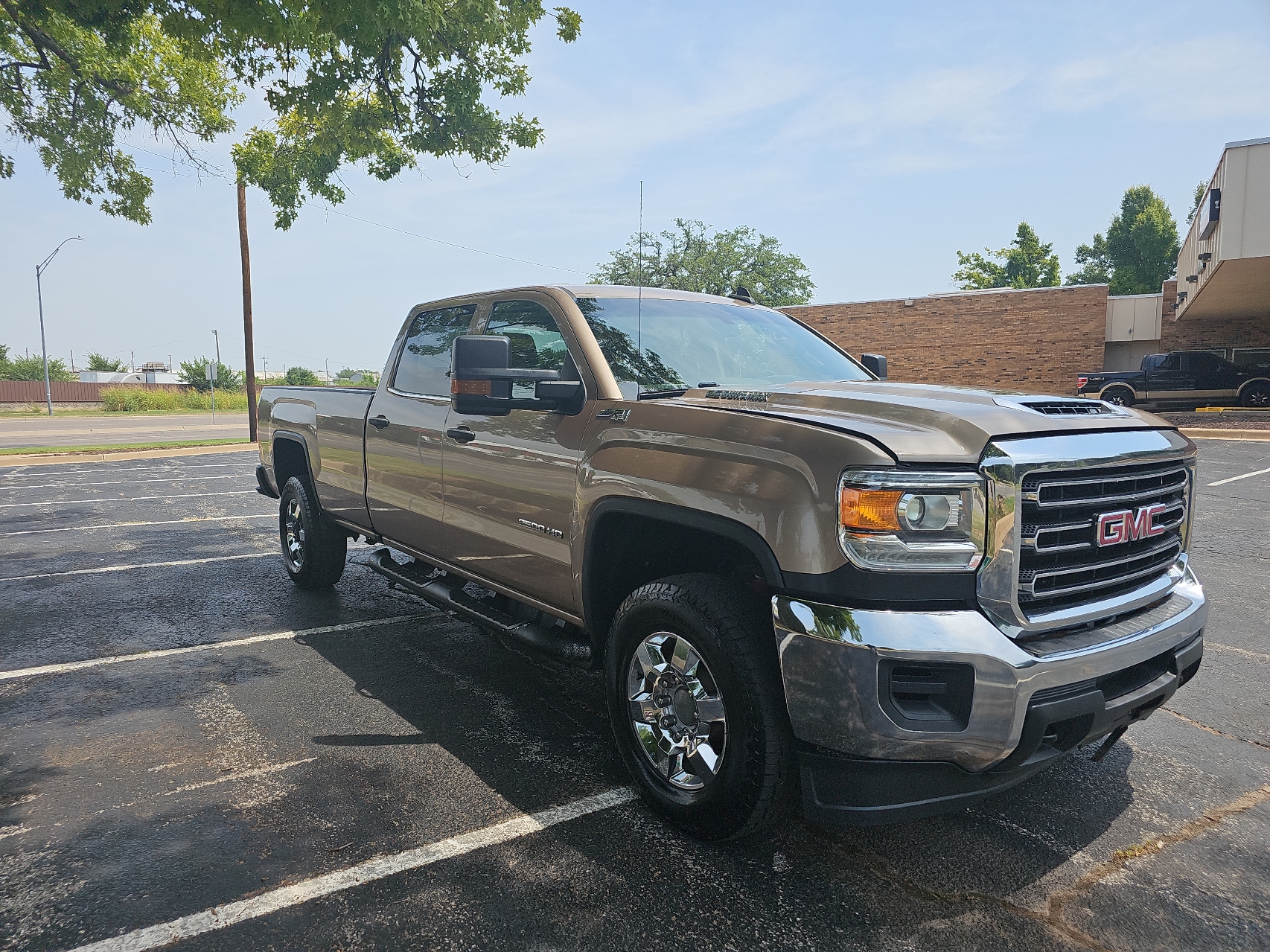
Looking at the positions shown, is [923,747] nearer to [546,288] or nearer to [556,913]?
[556,913]

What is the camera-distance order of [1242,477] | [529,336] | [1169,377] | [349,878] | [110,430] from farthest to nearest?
1. [110,430]
2. [1169,377]
3. [1242,477]
4. [529,336]
5. [349,878]

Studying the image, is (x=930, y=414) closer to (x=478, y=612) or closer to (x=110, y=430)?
(x=478, y=612)

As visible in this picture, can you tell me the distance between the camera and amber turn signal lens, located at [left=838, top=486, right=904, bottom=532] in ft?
8.00

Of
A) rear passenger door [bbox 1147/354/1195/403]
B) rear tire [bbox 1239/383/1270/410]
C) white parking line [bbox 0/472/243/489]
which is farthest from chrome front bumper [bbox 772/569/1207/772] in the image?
rear tire [bbox 1239/383/1270/410]

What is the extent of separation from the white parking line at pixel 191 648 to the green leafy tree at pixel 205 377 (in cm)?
6380

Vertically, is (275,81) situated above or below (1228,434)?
above

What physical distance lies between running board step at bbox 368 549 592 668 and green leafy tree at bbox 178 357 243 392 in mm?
64511

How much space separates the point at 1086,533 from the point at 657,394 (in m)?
1.69

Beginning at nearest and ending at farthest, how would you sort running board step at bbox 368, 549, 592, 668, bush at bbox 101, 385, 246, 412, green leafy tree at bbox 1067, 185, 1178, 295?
running board step at bbox 368, 549, 592, 668 → bush at bbox 101, 385, 246, 412 → green leafy tree at bbox 1067, 185, 1178, 295

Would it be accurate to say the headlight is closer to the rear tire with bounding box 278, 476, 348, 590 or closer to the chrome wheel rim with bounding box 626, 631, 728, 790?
the chrome wheel rim with bounding box 626, 631, 728, 790

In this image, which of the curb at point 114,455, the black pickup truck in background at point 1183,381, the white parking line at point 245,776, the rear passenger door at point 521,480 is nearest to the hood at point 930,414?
the rear passenger door at point 521,480

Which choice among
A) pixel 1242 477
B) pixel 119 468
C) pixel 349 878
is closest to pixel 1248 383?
pixel 1242 477

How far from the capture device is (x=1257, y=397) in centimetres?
2577

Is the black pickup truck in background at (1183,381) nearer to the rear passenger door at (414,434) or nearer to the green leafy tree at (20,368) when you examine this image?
the rear passenger door at (414,434)
